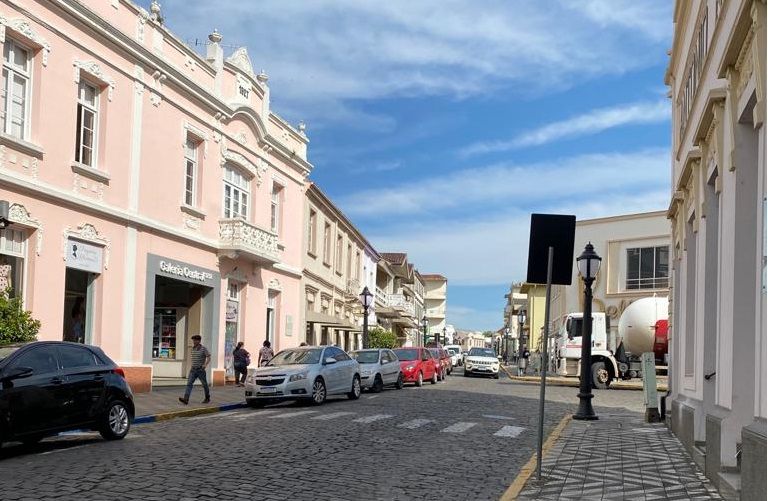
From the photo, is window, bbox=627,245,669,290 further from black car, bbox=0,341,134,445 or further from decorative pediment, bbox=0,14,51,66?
black car, bbox=0,341,134,445

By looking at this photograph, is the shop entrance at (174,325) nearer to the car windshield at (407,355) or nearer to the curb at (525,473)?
the car windshield at (407,355)

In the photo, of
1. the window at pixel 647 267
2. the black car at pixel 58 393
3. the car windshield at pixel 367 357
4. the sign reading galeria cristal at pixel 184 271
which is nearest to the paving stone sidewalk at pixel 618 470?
the black car at pixel 58 393

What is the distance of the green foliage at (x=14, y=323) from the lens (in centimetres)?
1484

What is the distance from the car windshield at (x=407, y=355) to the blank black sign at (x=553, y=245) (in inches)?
915

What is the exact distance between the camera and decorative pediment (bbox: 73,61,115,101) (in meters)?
19.6

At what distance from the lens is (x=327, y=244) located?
4181cm

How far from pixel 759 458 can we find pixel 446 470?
4745mm

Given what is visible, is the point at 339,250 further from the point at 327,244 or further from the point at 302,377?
the point at 302,377

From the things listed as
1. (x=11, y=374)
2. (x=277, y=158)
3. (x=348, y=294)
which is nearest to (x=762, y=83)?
(x=11, y=374)

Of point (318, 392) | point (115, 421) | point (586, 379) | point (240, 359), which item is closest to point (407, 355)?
point (240, 359)

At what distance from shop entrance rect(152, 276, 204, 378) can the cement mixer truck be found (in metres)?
16.4

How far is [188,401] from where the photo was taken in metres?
20.0

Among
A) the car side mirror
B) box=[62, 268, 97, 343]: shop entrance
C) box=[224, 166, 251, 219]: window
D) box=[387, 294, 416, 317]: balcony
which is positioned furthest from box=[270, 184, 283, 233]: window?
box=[387, 294, 416, 317]: balcony

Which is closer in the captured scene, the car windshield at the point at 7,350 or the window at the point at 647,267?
the car windshield at the point at 7,350
